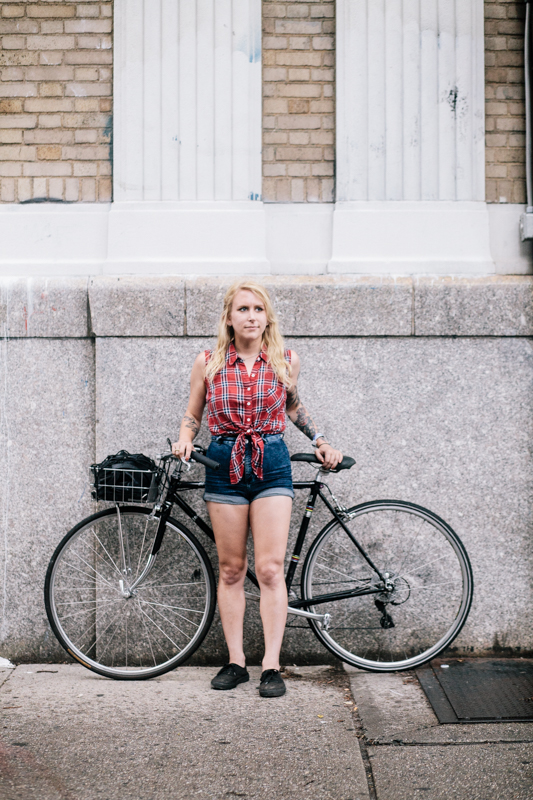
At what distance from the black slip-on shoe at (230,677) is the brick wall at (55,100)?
110 inches

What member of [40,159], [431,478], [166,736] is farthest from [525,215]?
[166,736]

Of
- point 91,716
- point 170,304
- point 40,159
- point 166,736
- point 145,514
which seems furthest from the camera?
point 40,159

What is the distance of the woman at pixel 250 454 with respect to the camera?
3.71 m

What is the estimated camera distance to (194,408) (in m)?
3.93

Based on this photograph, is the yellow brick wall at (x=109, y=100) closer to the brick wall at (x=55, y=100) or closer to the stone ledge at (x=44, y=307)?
the brick wall at (x=55, y=100)

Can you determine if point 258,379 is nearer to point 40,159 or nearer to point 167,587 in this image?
point 167,587

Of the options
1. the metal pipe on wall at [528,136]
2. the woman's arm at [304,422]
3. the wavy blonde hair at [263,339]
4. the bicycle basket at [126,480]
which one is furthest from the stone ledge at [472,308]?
the bicycle basket at [126,480]

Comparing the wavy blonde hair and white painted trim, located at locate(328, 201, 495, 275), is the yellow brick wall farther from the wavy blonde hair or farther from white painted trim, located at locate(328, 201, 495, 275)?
the wavy blonde hair

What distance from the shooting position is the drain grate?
3.54 meters

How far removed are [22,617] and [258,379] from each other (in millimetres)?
2051

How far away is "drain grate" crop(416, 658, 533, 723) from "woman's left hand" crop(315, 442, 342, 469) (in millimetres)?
1239

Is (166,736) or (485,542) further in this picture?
(485,542)

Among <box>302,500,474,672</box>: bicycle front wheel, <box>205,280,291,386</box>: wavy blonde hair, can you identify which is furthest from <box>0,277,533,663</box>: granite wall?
<box>205,280,291,386</box>: wavy blonde hair

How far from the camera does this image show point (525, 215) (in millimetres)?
4465
